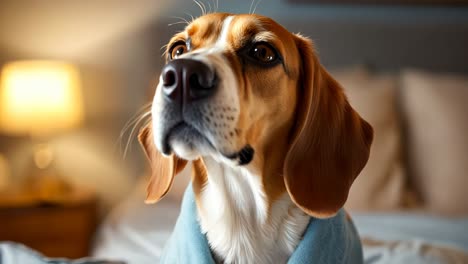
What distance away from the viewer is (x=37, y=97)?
8.98ft

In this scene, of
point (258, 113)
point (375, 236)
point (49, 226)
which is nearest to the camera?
point (258, 113)

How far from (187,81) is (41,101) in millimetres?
2046

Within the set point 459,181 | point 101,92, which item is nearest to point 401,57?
point 459,181

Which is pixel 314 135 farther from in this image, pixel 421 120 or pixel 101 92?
pixel 101 92

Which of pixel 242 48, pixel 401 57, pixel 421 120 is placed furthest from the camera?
pixel 401 57

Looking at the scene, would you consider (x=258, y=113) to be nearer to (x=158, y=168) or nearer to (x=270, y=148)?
(x=270, y=148)

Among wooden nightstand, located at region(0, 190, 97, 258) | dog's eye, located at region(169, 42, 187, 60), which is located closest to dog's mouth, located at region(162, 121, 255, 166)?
dog's eye, located at region(169, 42, 187, 60)

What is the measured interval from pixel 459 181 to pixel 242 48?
167 cm

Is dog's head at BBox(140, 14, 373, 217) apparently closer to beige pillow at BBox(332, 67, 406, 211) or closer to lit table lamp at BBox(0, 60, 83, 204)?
beige pillow at BBox(332, 67, 406, 211)

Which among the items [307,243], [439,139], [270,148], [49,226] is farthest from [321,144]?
[49,226]

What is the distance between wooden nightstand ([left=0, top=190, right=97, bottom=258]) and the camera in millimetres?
2658

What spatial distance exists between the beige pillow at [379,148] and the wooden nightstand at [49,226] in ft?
4.51

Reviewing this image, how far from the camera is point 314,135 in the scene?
1.15 metres

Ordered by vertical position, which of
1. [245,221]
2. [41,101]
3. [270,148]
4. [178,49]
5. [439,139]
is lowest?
[41,101]
